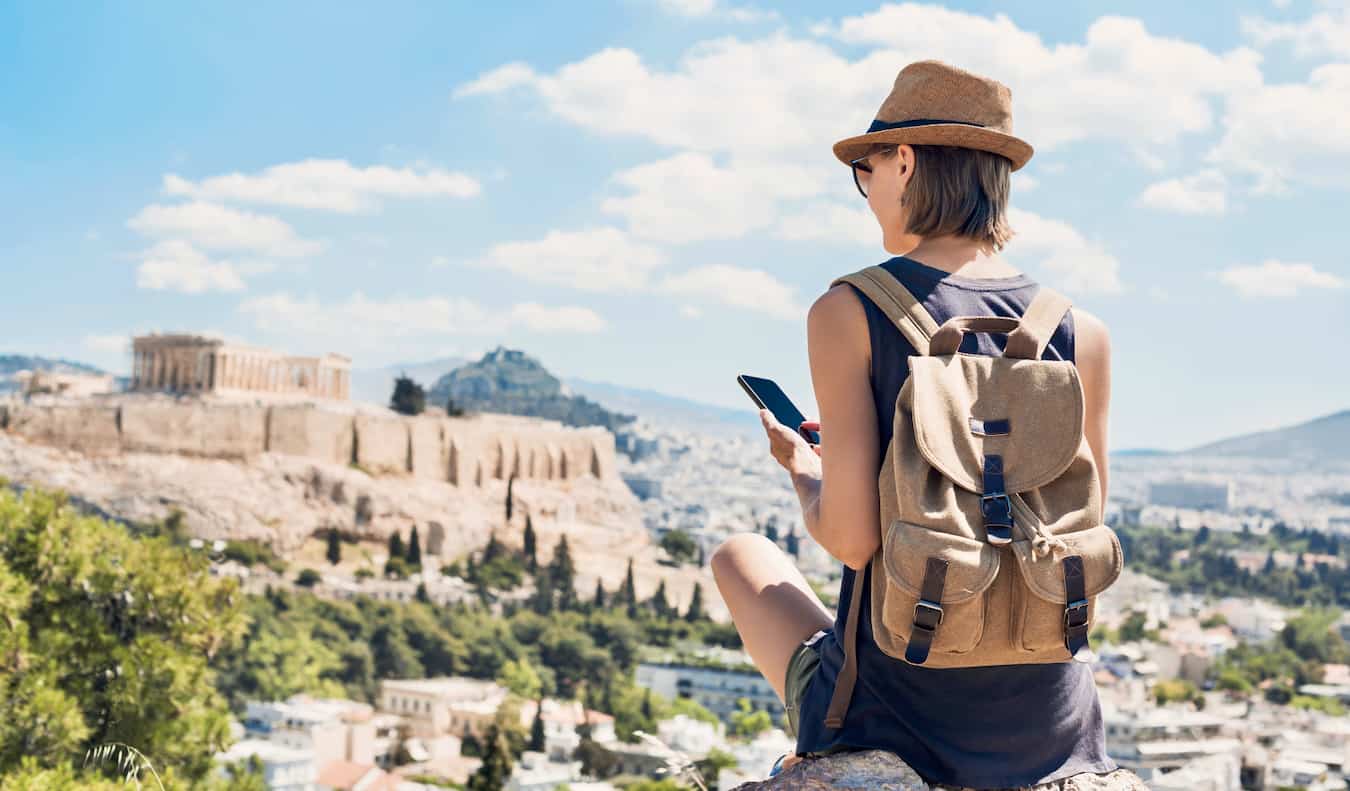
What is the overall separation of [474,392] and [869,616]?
136m

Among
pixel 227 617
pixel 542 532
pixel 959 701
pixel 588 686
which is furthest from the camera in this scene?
pixel 542 532

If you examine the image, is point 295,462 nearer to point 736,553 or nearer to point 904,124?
point 736,553

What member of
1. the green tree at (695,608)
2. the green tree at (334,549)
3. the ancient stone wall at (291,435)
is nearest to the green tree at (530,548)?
the ancient stone wall at (291,435)

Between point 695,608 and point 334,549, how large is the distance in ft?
35.8

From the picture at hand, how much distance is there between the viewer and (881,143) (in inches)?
58.1

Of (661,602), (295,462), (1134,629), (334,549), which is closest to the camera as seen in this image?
(295,462)

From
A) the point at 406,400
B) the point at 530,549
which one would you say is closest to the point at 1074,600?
the point at 530,549

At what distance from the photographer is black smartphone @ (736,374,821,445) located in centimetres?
159

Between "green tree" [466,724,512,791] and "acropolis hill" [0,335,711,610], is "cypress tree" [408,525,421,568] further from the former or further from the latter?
"green tree" [466,724,512,791]

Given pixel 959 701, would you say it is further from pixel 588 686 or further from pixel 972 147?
pixel 588 686

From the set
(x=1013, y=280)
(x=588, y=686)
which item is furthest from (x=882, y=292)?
(x=588, y=686)

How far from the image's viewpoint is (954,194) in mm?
1451

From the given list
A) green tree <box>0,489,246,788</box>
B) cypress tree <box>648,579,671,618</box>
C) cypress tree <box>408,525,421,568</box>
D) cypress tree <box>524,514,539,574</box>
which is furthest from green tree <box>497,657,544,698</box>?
green tree <box>0,489,246,788</box>

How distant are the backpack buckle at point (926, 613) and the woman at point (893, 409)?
0.27 ft
